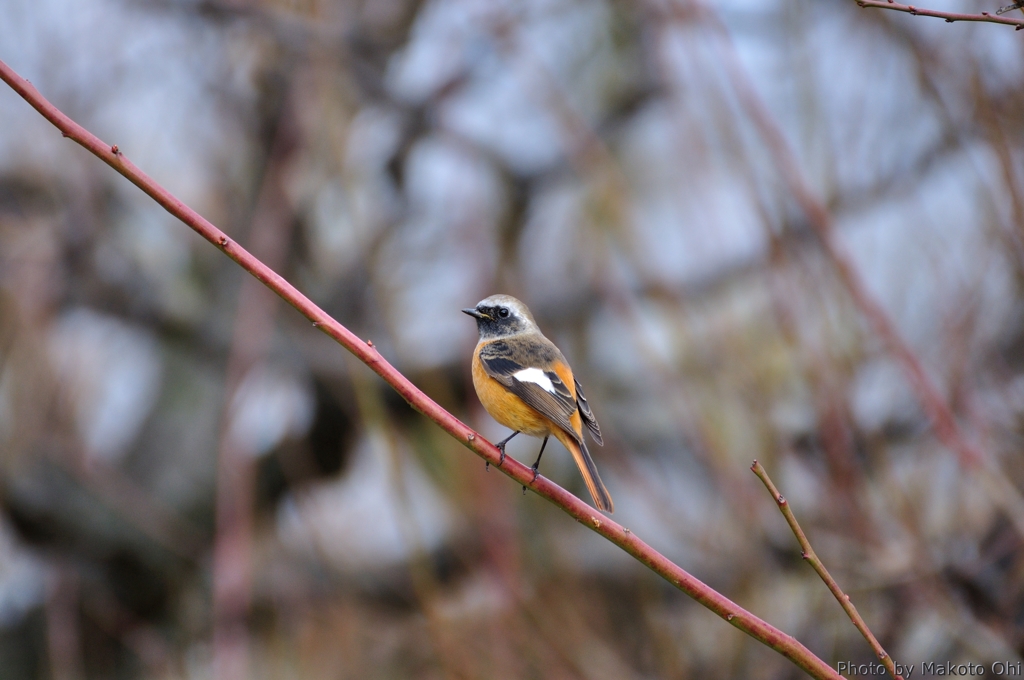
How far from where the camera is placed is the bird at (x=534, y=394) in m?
2.91

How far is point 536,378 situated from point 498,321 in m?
0.79

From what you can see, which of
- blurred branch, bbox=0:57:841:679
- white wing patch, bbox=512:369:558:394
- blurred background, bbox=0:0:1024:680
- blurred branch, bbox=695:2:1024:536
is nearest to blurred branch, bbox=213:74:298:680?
blurred background, bbox=0:0:1024:680

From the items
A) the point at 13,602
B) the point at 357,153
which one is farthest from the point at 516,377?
the point at 13,602

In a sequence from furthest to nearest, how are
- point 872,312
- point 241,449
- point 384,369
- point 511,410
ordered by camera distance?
point 241,449, point 511,410, point 872,312, point 384,369

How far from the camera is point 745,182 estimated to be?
125 inches

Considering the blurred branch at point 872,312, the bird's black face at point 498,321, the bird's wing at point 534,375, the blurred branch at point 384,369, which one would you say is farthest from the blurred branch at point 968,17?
Answer: the bird's black face at point 498,321

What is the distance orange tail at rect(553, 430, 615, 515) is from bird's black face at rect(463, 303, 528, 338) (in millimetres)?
946

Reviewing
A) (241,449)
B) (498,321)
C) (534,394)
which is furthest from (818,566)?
(241,449)

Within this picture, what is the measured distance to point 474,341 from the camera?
17.9ft

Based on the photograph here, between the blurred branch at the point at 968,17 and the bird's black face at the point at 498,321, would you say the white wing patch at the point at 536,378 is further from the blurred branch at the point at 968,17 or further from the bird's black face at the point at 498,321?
the blurred branch at the point at 968,17

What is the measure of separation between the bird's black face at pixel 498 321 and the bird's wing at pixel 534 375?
0.23 metres

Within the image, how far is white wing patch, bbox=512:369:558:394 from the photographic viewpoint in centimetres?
315

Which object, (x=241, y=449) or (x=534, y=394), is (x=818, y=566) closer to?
(x=534, y=394)

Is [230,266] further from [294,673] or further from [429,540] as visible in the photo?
[294,673]
